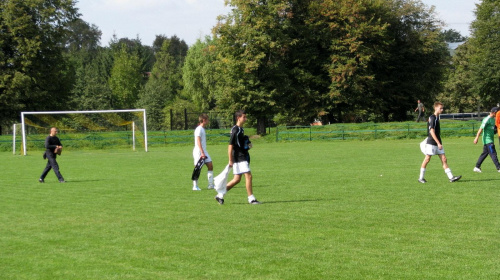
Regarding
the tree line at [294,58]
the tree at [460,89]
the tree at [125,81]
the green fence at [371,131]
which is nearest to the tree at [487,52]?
the tree at [460,89]

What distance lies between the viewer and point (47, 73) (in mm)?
54156

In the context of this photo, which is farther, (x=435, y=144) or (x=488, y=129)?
(x=488, y=129)

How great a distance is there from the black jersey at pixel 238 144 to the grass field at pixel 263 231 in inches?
38.2

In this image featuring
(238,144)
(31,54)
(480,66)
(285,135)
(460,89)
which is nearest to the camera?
(238,144)

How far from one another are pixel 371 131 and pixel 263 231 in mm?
37568

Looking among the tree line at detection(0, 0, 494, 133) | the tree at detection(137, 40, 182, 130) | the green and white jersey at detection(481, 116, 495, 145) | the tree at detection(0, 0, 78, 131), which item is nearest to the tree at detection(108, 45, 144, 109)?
the tree at detection(137, 40, 182, 130)

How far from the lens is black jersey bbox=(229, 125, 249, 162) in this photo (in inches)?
462

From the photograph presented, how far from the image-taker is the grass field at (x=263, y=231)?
22.3ft

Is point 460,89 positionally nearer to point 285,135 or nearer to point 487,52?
point 487,52

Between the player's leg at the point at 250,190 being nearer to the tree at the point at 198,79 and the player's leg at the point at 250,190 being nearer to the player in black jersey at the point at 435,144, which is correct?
the player in black jersey at the point at 435,144

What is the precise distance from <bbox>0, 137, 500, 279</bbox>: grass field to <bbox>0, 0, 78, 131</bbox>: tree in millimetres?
37842

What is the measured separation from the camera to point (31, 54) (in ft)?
169

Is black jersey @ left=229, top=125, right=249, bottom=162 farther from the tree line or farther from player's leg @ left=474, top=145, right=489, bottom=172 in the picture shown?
the tree line

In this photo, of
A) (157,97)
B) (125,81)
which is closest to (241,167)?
(157,97)
